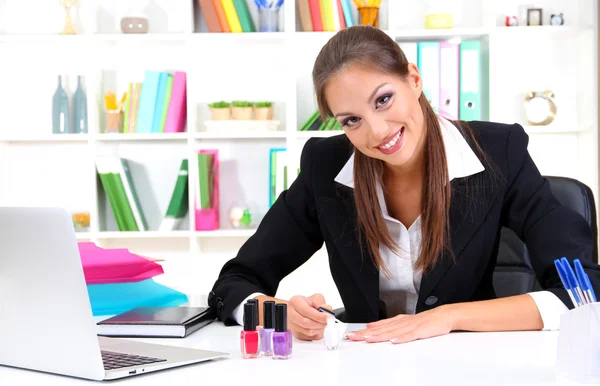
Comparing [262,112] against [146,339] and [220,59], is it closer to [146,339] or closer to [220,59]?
[220,59]

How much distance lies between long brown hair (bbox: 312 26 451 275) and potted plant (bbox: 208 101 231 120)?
1.86m

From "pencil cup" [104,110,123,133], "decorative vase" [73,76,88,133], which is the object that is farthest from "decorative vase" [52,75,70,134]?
"pencil cup" [104,110,123,133]

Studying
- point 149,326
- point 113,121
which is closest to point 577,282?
point 149,326

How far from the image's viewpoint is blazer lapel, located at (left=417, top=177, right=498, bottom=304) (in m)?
1.68

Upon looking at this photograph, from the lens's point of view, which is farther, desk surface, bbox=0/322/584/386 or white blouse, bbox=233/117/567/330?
white blouse, bbox=233/117/567/330

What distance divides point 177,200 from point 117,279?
192 cm

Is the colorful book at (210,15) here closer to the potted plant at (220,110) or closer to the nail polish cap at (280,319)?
the potted plant at (220,110)

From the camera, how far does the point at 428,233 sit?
169 cm

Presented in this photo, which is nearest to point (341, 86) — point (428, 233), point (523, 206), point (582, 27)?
point (428, 233)

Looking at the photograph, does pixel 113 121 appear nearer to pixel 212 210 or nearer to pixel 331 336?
pixel 212 210

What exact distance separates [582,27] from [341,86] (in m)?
2.25

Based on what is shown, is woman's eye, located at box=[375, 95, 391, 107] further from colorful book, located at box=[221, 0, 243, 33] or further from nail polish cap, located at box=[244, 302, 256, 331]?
colorful book, located at box=[221, 0, 243, 33]

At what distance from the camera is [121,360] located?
3.63ft

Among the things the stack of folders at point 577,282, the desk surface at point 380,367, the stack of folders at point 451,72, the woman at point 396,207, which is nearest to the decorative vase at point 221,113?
the stack of folders at point 451,72
